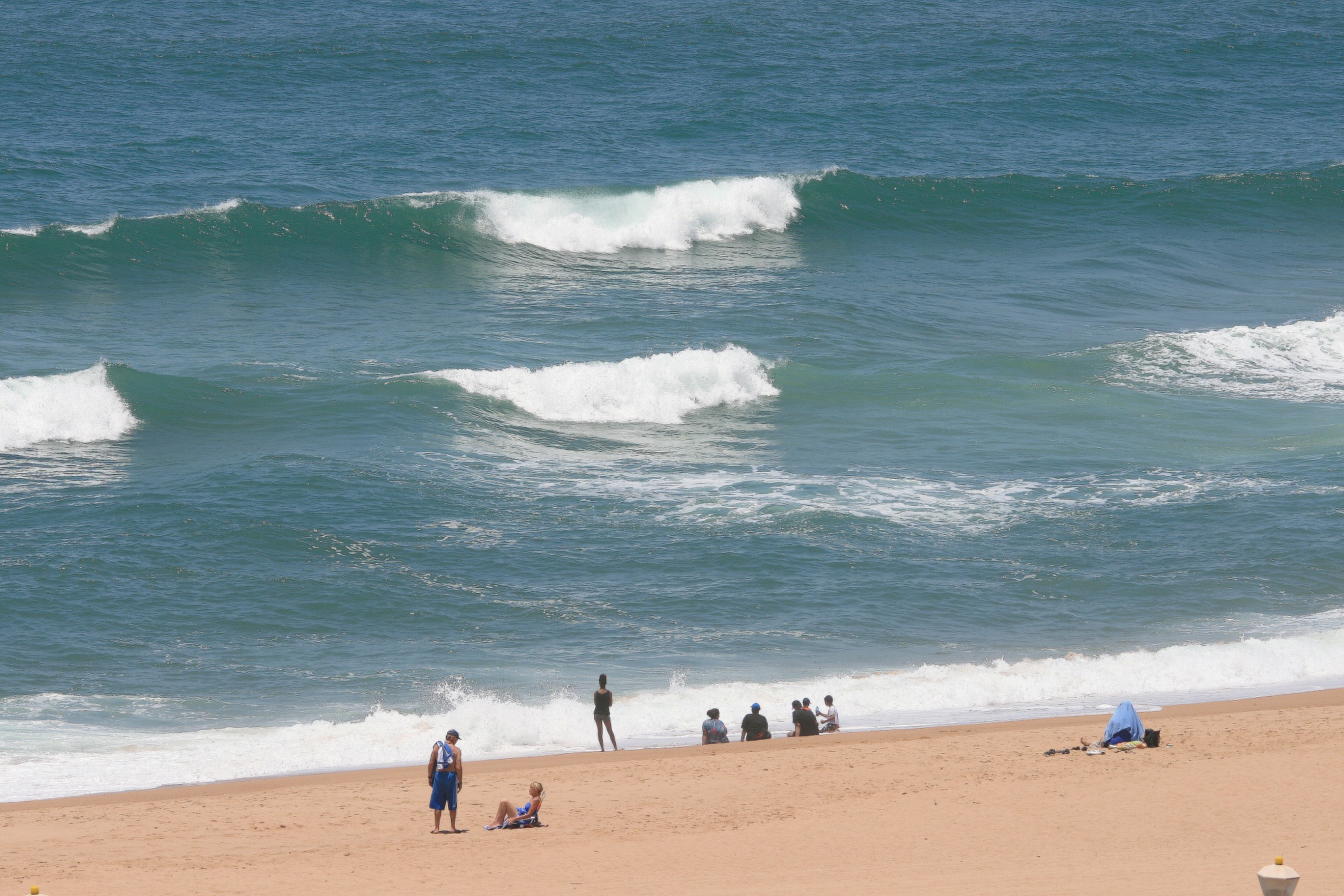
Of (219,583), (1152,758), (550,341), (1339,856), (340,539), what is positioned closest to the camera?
(1339,856)

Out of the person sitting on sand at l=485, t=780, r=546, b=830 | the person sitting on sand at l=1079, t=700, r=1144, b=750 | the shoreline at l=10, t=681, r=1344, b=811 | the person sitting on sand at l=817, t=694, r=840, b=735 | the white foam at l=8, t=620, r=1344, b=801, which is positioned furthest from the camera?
the person sitting on sand at l=817, t=694, r=840, b=735

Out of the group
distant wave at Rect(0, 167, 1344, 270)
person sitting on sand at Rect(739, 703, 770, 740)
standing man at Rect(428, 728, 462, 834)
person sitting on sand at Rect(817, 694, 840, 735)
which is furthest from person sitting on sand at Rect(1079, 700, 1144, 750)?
distant wave at Rect(0, 167, 1344, 270)

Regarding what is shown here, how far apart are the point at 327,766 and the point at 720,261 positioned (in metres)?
20.4

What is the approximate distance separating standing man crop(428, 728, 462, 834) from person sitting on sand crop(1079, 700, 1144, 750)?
5.65 m

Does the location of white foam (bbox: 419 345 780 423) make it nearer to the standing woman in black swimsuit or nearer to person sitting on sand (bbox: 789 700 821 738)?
the standing woman in black swimsuit

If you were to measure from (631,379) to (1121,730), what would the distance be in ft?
41.2

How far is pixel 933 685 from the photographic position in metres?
15.1

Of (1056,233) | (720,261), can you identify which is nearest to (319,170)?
(720,261)

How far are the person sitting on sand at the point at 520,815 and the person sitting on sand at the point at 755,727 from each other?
292cm

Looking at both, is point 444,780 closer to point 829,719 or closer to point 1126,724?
point 829,719

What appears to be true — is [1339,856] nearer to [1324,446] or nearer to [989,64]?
[1324,446]

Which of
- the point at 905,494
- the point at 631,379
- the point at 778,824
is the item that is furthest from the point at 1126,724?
the point at 631,379

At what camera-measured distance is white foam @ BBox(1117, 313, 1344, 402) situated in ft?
82.3

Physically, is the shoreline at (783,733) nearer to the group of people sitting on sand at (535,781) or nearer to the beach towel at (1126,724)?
the group of people sitting on sand at (535,781)
